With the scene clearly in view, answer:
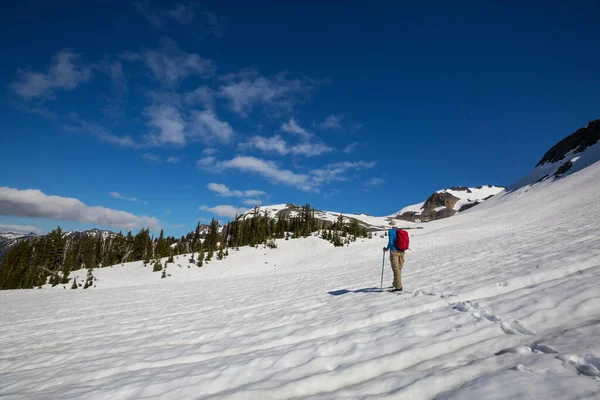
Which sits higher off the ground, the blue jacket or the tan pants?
the blue jacket

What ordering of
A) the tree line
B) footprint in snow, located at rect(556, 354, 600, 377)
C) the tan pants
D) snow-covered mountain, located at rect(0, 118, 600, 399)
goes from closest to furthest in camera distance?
footprint in snow, located at rect(556, 354, 600, 377) → snow-covered mountain, located at rect(0, 118, 600, 399) → the tan pants → the tree line

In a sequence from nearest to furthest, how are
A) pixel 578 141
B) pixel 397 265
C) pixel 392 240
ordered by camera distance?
pixel 397 265 < pixel 392 240 < pixel 578 141

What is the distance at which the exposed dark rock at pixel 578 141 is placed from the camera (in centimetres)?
6694

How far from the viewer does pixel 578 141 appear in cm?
7544

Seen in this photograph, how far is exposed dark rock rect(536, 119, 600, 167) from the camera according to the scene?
6694 centimetres

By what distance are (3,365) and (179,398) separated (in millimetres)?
5607

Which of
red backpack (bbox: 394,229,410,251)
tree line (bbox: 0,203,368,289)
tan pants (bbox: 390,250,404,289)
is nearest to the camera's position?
tan pants (bbox: 390,250,404,289)

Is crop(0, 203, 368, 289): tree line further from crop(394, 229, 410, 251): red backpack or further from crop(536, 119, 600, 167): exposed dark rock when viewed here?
crop(536, 119, 600, 167): exposed dark rock

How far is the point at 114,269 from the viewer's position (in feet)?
114

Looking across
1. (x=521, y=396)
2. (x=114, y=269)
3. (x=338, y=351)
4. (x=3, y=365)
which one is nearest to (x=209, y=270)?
(x=114, y=269)

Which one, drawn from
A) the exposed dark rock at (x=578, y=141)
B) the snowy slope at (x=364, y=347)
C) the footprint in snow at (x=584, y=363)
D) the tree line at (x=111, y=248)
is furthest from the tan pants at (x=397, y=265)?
the exposed dark rock at (x=578, y=141)

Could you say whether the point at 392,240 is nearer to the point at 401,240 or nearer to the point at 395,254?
the point at 401,240


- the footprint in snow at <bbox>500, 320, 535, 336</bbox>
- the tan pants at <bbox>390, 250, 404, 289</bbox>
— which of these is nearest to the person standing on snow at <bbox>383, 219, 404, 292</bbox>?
the tan pants at <bbox>390, 250, 404, 289</bbox>

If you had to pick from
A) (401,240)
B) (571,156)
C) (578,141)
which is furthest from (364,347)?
(578,141)
